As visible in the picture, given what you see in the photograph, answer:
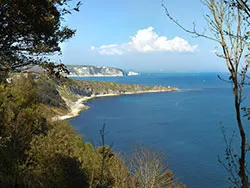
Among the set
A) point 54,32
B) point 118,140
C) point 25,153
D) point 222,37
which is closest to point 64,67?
point 54,32

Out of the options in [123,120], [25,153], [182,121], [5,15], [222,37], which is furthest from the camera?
[123,120]

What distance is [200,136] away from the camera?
4666cm

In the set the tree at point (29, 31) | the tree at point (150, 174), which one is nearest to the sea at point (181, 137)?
the tree at point (150, 174)

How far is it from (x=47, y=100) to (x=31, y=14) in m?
75.9

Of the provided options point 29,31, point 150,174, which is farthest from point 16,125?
point 150,174

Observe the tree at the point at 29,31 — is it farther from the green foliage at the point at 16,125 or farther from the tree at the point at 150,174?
the tree at the point at 150,174

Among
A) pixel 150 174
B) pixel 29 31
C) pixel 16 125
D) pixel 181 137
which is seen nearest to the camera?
pixel 29 31

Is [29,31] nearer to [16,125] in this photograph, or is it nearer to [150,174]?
[16,125]

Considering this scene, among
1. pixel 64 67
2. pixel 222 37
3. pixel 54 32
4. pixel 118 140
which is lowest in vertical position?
pixel 118 140

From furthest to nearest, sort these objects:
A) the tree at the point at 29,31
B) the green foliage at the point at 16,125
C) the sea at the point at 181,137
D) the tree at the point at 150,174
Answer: the sea at the point at 181,137
the tree at the point at 150,174
the green foliage at the point at 16,125
the tree at the point at 29,31

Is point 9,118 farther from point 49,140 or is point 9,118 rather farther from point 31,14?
point 31,14

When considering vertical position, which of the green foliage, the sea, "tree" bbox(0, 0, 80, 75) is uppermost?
"tree" bbox(0, 0, 80, 75)

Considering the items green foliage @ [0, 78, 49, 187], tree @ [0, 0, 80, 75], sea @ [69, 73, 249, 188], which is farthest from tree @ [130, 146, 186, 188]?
tree @ [0, 0, 80, 75]

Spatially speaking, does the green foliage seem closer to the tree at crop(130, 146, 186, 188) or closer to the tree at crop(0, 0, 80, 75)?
the tree at crop(0, 0, 80, 75)
